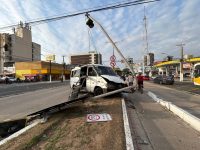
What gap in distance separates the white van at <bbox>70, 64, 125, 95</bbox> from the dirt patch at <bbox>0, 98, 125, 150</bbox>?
6.91m

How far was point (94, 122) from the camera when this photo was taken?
9.82m

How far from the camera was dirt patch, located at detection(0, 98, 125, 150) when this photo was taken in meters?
6.82

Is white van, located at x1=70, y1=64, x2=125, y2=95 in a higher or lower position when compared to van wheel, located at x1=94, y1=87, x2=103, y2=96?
higher

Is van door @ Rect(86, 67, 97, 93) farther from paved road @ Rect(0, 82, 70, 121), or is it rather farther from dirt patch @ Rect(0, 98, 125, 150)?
dirt patch @ Rect(0, 98, 125, 150)

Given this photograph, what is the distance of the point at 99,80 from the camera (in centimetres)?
1812

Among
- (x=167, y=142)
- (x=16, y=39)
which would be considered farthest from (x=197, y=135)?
A: (x=16, y=39)

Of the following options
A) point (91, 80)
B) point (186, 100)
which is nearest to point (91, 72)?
point (91, 80)

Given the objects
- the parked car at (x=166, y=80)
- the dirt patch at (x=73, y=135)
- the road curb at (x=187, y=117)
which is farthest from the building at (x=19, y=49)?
the dirt patch at (x=73, y=135)

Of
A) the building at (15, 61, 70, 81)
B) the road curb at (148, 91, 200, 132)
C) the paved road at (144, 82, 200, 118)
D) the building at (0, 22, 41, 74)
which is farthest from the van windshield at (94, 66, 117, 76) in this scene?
the building at (0, 22, 41, 74)

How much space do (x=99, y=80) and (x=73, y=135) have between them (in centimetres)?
1036

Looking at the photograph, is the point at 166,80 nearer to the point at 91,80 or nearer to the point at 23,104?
the point at 91,80

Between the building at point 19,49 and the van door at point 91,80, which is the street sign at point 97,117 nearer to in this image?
the van door at point 91,80

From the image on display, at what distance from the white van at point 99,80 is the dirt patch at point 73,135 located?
6.91 metres

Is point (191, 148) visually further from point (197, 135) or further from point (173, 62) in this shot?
point (173, 62)
